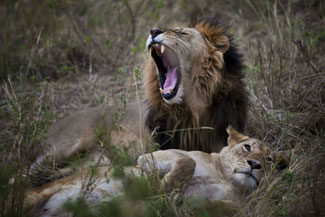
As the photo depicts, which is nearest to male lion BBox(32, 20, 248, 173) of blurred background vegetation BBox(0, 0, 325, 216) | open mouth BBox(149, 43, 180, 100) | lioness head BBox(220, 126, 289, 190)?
open mouth BBox(149, 43, 180, 100)

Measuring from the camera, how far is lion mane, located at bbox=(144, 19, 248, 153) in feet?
15.8

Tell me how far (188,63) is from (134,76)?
0.67m

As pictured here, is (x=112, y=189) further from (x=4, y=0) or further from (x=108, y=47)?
(x=4, y=0)

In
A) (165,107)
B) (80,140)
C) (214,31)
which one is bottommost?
(80,140)

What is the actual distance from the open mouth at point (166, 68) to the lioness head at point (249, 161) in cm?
97

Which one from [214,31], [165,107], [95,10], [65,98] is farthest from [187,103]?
[95,10]

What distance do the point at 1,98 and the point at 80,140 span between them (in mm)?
1701

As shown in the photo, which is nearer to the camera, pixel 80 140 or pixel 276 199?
pixel 276 199

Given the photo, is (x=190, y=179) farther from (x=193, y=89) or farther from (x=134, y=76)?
(x=193, y=89)

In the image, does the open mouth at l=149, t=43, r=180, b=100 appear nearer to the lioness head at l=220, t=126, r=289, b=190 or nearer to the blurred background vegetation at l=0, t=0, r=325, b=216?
the blurred background vegetation at l=0, t=0, r=325, b=216

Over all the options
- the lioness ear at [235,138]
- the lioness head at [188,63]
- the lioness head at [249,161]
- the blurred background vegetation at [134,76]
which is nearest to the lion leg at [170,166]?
the blurred background vegetation at [134,76]

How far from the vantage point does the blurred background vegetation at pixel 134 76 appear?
145 inches

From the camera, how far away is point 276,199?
12.2 ft

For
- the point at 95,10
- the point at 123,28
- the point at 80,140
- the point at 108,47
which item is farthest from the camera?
the point at 95,10
